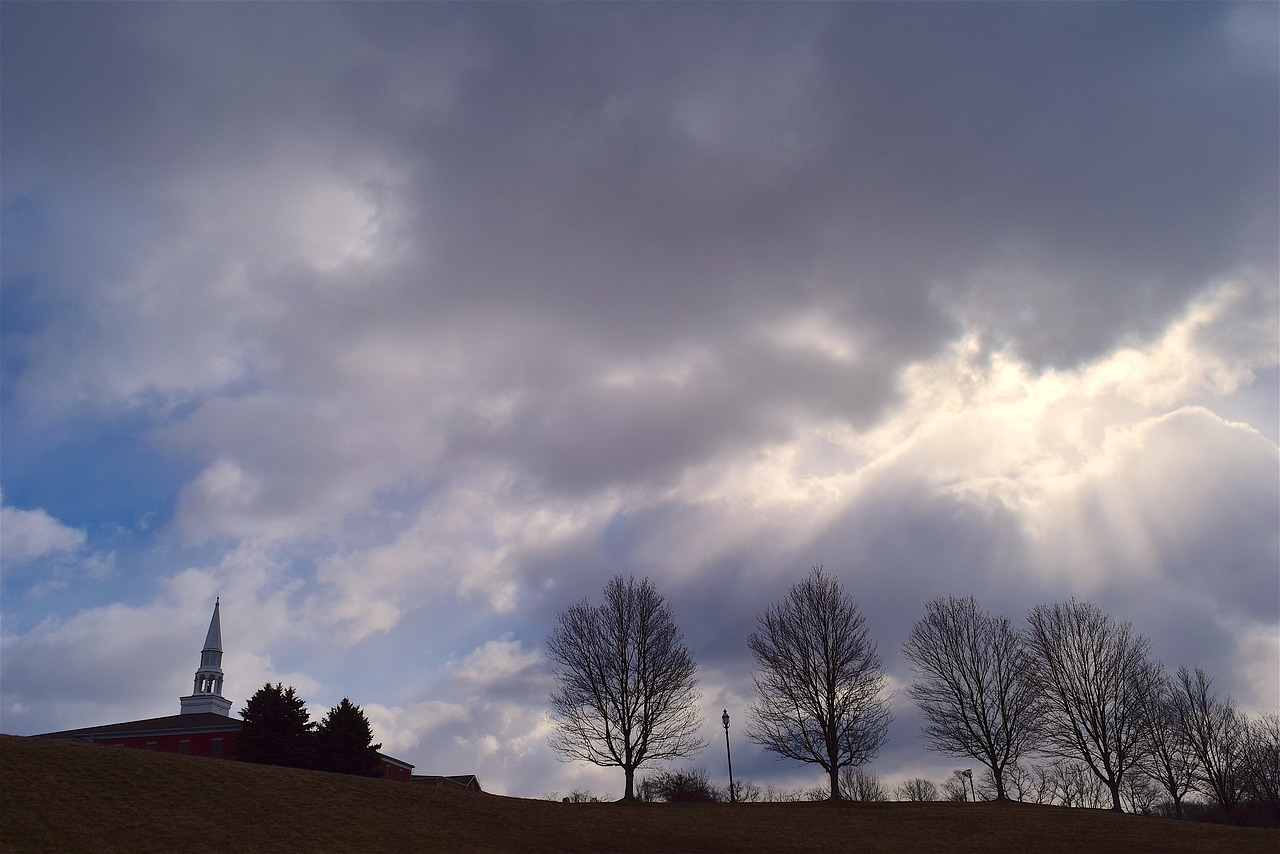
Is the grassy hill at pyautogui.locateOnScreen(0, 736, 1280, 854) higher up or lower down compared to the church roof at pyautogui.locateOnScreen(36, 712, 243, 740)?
lower down

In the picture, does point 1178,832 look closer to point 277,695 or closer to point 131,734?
point 277,695

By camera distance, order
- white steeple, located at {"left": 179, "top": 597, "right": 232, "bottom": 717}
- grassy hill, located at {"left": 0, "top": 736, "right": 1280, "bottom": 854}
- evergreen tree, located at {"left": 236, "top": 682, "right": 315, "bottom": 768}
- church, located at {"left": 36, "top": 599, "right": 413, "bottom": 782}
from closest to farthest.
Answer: grassy hill, located at {"left": 0, "top": 736, "right": 1280, "bottom": 854} → evergreen tree, located at {"left": 236, "top": 682, "right": 315, "bottom": 768} → church, located at {"left": 36, "top": 599, "right": 413, "bottom": 782} → white steeple, located at {"left": 179, "top": 597, "right": 232, "bottom": 717}

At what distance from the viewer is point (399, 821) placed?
31859mm

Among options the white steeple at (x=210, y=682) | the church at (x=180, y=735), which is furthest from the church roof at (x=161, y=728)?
the white steeple at (x=210, y=682)

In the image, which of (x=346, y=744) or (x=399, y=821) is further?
(x=346, y=744)

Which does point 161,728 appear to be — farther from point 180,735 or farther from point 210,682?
point 210,682

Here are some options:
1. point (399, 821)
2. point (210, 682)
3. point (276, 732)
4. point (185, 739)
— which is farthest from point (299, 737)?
point (210, 682)

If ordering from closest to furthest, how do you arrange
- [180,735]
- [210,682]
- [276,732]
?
[276,732], [180,735], [210,682]

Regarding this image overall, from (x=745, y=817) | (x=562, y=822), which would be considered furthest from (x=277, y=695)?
(x=745, y=817)

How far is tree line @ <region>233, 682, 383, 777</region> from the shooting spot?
164 ft

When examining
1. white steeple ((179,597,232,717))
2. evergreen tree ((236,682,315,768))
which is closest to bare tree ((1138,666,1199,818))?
evergreen tree ((236,682,315,768))

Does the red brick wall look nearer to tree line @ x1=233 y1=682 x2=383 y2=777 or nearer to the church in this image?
the church

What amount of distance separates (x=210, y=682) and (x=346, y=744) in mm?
63616

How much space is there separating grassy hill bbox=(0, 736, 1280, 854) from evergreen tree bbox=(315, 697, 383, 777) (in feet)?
52.2
